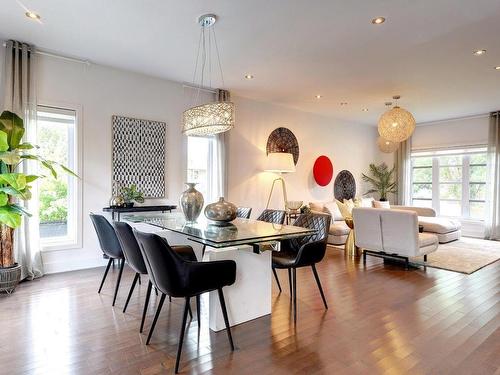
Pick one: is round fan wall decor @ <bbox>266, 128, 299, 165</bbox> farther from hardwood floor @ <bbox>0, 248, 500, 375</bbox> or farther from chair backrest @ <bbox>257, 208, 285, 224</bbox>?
hardwood floor @ <bbox>0, 248, 500, 375</bbox>

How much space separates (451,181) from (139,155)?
7.71 metres

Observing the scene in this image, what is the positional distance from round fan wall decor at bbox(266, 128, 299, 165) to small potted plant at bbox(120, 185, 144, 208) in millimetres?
2859

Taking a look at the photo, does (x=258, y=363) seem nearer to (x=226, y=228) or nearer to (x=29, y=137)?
(x=226, y=228)

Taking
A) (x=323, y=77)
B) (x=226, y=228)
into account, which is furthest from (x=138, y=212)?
(x=323, y=77)

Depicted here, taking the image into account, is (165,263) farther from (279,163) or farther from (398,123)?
(398,123)

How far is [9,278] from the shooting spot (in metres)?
3.31

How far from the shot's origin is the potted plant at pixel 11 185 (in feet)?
9.05

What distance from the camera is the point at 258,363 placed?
2.06 meters

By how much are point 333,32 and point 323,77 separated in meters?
1.46

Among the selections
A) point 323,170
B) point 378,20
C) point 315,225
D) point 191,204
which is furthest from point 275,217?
point 323,170

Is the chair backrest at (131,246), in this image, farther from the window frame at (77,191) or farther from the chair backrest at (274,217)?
the window frame at (77,191)

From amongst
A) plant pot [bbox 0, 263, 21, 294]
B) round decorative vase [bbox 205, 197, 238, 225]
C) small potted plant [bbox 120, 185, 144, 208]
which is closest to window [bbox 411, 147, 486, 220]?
round decorative vase [bbox 205, 197, 238, 225]

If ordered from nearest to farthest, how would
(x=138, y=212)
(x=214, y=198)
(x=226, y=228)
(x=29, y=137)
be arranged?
(x=226, y=228), (x=29, y=137), (x=138, y=212), (x=214, y=198)

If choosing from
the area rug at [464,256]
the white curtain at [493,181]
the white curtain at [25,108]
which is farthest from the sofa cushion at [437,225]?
the white curtain at [25,108]
